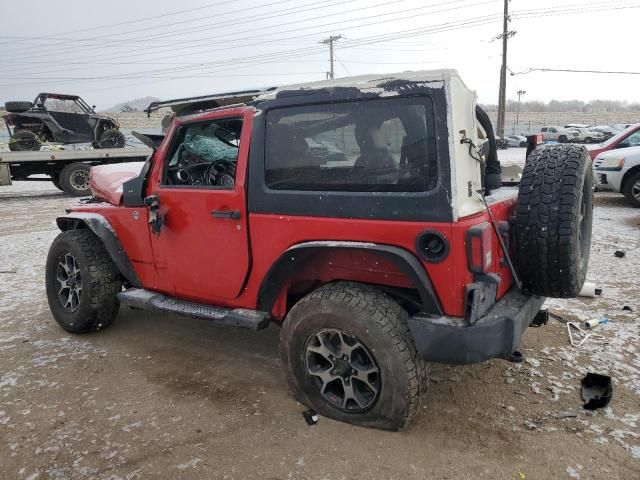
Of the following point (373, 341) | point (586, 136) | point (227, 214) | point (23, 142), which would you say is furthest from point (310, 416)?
point (586, 136)

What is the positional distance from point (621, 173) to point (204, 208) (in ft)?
28.2

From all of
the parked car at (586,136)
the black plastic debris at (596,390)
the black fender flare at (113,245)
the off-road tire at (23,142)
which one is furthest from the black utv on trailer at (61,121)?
the parked car at (586,136)

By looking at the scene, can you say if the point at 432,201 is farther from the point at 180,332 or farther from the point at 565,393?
the point at 180,332

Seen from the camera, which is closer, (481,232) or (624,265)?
(481,232)

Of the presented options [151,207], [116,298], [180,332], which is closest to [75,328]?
[116,298]

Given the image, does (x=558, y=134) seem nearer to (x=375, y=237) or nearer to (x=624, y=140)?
(x=624, y=140)

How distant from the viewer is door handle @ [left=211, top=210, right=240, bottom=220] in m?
2.92

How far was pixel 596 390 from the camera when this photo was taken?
2.93 metres

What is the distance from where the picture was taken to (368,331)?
2459 mm

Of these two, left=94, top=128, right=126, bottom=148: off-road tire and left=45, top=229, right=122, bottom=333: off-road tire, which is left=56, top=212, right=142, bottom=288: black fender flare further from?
left=94, top=128, right=126, bottom=148: off-road tire

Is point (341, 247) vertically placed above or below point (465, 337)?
above

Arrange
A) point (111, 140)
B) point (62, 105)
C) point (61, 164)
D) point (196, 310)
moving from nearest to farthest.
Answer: point (196, 310) → point (61, 164) → point (111, 140) → point (62, 105)

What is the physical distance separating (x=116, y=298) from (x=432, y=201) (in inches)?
112

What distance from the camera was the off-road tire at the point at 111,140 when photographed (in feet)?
49.6
